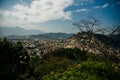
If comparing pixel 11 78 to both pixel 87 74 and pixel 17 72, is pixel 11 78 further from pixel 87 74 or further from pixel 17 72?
pixel 87 74

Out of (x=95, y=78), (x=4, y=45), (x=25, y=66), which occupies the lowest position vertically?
(x=95, y=78)

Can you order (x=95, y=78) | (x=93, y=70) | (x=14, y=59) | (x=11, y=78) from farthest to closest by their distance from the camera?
(x=93, y=70)
(x=95, y=78)
(x=14, y=59)
(x=11, y=78)

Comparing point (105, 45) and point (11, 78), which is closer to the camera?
point (11, 78)

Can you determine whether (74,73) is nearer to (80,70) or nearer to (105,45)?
(80,70)

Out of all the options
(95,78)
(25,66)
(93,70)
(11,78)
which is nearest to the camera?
(11,78)

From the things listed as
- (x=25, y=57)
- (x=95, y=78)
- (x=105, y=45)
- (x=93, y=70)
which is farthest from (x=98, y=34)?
(x=25, y=57)

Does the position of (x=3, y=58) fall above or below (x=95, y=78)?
above

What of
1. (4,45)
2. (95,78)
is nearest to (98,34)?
(95,78)
